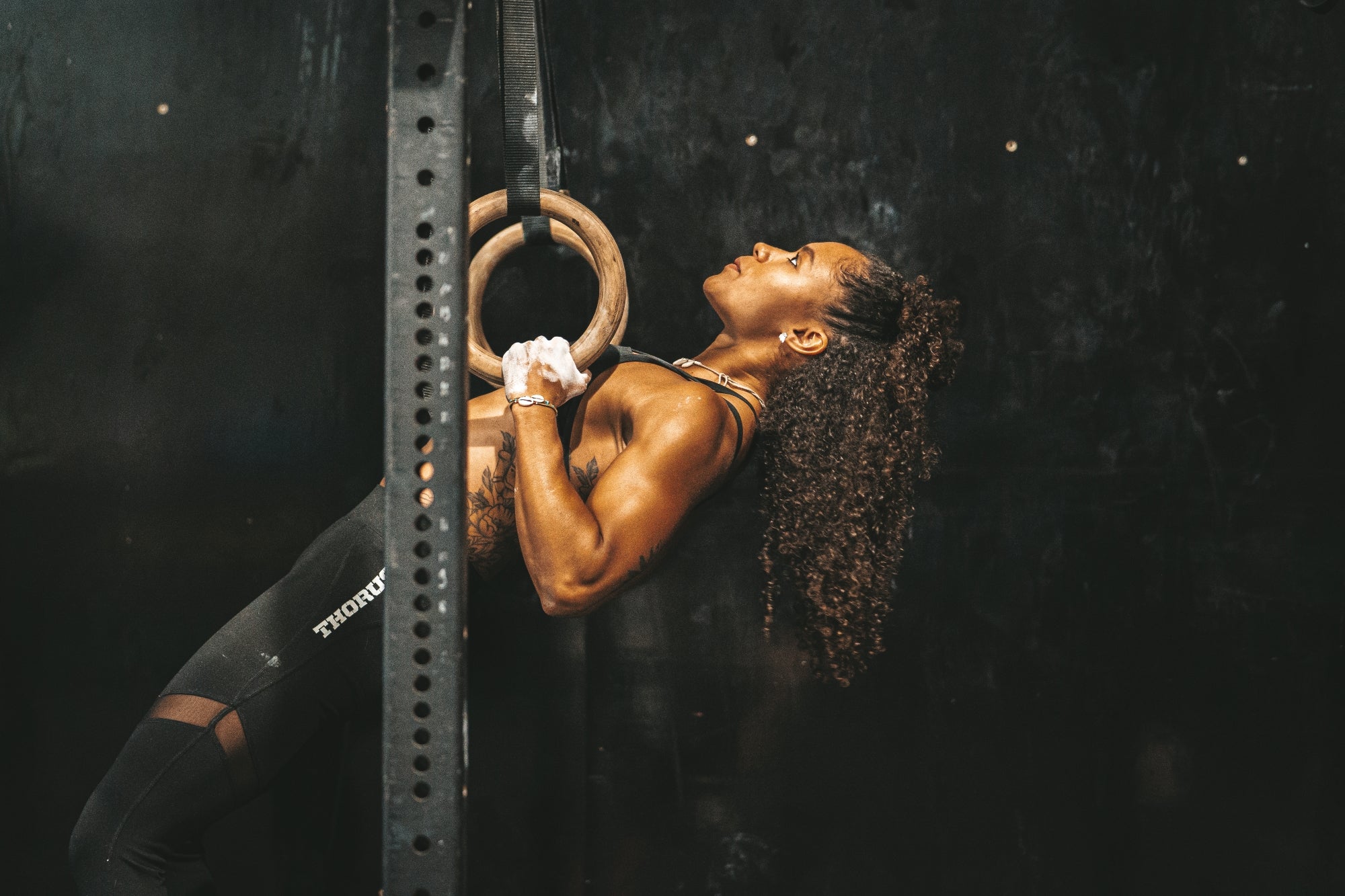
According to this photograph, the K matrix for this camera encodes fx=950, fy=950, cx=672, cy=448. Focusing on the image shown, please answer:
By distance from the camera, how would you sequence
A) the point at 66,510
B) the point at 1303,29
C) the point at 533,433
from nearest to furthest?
the point at 533,433, the point at 1303,29, the point at 66,510

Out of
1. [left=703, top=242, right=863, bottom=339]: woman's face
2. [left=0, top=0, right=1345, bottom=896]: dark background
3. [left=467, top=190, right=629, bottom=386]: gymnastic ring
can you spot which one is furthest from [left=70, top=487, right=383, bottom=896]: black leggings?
[left=703, top=242, right=863, bottom=339]: woman's face

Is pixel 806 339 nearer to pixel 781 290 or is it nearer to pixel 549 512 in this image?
pixel 781 290

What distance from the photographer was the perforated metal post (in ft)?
2.66

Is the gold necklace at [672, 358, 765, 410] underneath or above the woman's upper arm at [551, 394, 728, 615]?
above

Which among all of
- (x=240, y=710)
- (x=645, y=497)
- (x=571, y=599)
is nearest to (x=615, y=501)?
(x=645, y=497)

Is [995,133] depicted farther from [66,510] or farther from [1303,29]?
[66,510]

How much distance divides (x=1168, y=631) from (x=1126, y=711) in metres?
0.20

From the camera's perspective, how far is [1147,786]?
2105mm

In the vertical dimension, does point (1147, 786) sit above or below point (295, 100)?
below

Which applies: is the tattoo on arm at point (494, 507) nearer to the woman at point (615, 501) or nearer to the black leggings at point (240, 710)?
the woman at point (615, 501)

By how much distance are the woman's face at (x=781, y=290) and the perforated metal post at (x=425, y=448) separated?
3.03 feet

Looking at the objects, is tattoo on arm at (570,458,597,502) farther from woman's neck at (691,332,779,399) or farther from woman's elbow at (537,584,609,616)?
woman's neck at (691,332,779,399)

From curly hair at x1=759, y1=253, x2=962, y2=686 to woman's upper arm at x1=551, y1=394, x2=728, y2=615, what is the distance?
262mm

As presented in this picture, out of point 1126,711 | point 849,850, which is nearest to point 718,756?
point 849,850
